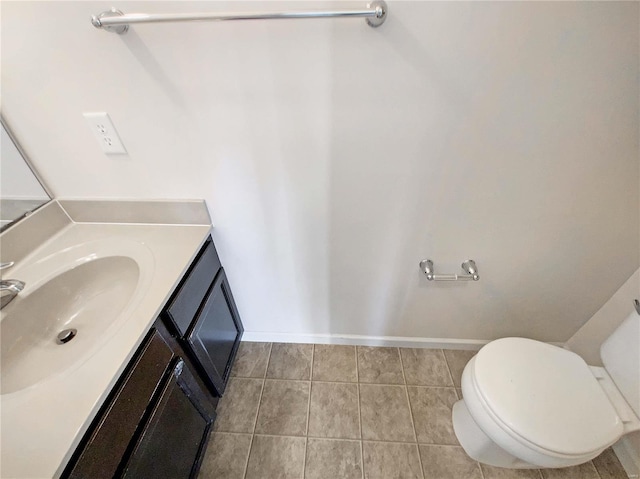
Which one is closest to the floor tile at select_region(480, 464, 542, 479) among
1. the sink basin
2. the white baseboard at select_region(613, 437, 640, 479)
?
the white baseboard at select_region(613, 437, 640, 479)

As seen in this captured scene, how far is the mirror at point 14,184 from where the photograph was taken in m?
0.90

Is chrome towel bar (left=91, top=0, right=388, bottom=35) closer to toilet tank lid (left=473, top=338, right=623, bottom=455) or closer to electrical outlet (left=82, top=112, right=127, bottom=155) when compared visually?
electrical outlet (left=82, top=112, right=127, bottom=155)

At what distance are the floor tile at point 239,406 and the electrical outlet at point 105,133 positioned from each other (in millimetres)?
1164

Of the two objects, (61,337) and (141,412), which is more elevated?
(61,337)

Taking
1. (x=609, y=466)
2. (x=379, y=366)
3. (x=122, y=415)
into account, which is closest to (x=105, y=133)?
(x=122, y=415)

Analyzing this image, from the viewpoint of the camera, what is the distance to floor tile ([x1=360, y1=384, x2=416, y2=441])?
1.26 meters

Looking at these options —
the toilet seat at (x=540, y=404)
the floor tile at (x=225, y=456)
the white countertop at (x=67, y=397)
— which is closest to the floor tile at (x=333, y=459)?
the floor tile at (x=225, y=456)

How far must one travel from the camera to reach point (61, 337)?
834 mm

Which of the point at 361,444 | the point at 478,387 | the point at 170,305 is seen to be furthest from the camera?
the point at 361,444

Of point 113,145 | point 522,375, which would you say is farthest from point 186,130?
point 522,375

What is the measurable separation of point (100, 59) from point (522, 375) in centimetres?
165

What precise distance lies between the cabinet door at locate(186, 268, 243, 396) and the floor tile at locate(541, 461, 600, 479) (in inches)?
54.7

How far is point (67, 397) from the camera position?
1.97 feet

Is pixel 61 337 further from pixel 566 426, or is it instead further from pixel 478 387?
pixel 566 426
